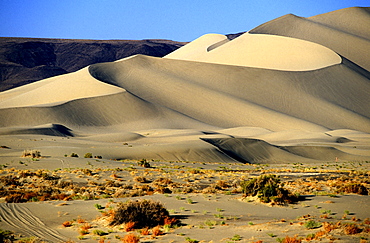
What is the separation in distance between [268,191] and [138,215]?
523 centimetres

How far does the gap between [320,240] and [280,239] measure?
782 millimetres

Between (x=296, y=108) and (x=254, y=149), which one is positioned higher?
(x=296, y=108)

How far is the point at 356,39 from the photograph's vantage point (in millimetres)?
111938

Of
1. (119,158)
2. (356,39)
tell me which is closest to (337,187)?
(119,158)

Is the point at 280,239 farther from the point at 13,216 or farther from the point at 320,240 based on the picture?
the point at 13,216

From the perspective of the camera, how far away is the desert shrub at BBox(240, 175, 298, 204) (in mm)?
13828

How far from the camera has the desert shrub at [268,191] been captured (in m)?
13.8

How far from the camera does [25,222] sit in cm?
1077

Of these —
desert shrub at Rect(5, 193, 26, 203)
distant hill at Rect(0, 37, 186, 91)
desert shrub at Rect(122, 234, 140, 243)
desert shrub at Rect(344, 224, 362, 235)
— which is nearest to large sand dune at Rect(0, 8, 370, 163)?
desert shrub at Rect(5, 193, 26, 203)

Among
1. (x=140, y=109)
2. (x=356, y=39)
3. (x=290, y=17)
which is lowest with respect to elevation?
(x=140, y=109)

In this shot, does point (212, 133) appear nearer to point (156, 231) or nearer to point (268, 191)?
point (268, 191)

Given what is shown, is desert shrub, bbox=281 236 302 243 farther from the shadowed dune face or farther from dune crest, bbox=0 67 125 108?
dune crest, bbox=0 67 125 108

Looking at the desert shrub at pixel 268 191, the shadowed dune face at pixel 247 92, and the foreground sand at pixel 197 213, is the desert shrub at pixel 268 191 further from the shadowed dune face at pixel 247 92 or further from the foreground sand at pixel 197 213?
the shadowed dune face at pixel 247 92

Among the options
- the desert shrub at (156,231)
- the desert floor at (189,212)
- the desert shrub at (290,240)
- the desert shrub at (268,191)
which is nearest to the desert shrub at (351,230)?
the desert floor at (189,212)
